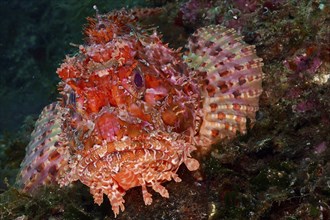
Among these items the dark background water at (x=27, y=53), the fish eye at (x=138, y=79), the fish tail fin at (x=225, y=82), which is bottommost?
the dark background water at (x=27, y=53)

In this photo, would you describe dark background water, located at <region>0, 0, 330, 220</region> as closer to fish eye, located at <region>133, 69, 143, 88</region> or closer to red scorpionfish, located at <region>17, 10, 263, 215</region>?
red scorpionfish, located at <region>17, 10, 263, 215</region>

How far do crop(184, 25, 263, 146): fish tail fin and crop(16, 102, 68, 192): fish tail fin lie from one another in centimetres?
208

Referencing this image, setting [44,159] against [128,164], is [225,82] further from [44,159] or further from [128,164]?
[44,159]

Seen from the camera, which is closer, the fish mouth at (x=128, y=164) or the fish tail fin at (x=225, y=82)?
the fish mouth at (x=128, y=164)

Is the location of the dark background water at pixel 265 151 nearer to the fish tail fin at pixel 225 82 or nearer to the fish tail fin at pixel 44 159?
the fish tail fin at pixel 225 82

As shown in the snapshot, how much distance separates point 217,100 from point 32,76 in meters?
10.7

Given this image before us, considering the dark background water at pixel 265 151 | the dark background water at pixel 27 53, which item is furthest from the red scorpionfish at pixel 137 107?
the dark background water at pixel 27 53

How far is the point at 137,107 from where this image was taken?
11.9 ft

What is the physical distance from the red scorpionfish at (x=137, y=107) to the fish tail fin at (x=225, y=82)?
0.05 feet

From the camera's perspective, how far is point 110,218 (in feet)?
13.0

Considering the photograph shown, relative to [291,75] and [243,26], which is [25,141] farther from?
[291,75]

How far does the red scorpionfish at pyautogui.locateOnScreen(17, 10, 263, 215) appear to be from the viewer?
3424 millimetres

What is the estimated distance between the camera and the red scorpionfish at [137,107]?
11.2ft

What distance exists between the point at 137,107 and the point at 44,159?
7.84ft
